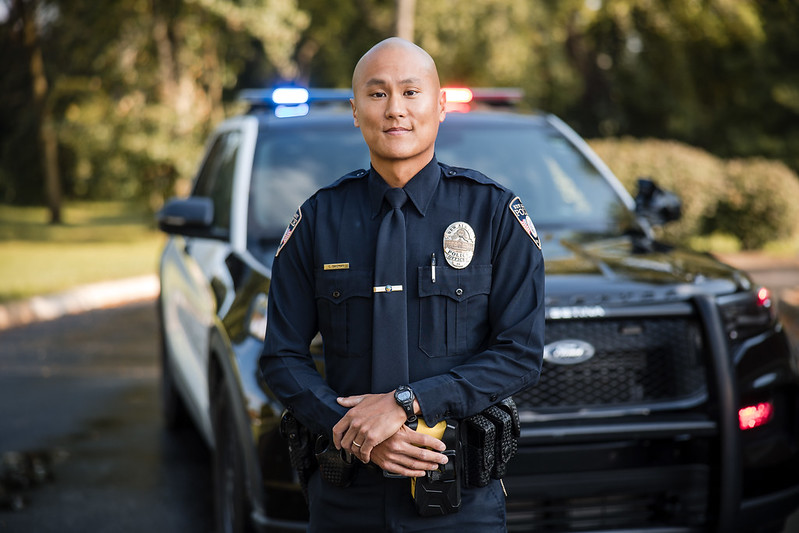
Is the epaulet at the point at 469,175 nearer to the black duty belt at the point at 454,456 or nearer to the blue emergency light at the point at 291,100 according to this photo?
the black duty belt at the point at 454,456

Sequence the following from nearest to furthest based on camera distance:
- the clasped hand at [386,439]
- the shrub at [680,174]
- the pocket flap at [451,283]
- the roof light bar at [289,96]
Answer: the clasped hand at [386,439] < the pocket flap at [451,283] < the roof light bar at [289,96] < the shrub at [680,174]

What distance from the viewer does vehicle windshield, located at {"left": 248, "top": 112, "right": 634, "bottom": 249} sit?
4535 millimetres

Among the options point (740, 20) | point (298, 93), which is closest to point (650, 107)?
point (740, 20)

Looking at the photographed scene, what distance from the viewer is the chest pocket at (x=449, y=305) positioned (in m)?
2.19

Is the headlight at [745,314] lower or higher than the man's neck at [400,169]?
lower

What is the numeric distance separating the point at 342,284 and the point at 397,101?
41 centimetres

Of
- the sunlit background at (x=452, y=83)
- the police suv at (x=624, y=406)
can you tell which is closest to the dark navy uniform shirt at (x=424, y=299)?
the police suv at (x=624, y=406)

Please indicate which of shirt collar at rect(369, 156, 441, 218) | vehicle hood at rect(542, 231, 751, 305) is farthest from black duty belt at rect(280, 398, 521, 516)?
vehicle hood at rect(542, 231, 751, 305)

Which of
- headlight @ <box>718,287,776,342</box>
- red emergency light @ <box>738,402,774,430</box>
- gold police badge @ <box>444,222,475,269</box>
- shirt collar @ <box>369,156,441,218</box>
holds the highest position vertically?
shirt collar @ <box>369,156,441,218</box>

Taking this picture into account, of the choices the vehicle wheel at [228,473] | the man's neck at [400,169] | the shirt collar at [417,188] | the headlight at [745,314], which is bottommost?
the vehicle wheel at [228,473]

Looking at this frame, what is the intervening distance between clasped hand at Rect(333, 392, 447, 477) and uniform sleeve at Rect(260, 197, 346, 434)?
12 cm

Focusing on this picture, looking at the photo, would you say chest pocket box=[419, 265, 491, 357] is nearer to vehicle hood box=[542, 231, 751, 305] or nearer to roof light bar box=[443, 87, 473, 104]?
vehicle hood box=[542, 231, 751, 305]

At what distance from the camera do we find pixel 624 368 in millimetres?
3490

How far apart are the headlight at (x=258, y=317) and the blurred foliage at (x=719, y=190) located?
13.3 meters
